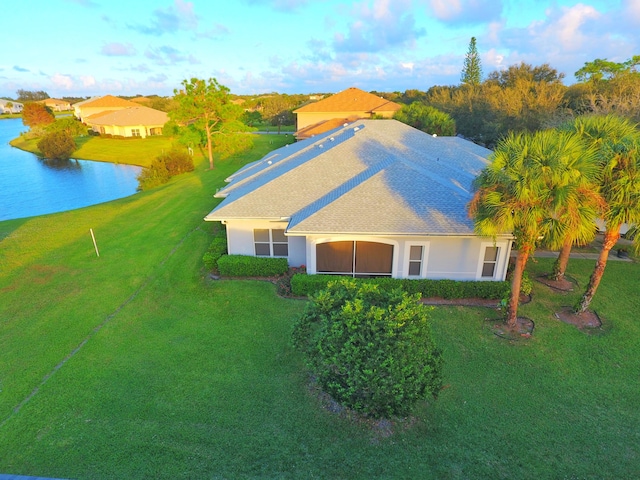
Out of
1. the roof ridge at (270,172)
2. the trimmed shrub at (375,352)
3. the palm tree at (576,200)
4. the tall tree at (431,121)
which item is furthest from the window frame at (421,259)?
the tall tree at (431,121)

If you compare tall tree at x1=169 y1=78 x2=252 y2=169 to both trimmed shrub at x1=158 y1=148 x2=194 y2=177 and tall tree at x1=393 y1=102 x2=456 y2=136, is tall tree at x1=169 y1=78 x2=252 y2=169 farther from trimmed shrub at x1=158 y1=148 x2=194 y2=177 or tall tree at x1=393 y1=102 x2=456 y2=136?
tall tree at x1=393 y1=102 x2=456 y2=136

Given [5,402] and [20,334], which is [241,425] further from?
[20,334]

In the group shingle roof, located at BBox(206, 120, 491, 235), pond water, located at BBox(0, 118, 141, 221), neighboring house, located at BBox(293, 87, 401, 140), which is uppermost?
neighboring house, located at BBox(293, 87, 401, 140)

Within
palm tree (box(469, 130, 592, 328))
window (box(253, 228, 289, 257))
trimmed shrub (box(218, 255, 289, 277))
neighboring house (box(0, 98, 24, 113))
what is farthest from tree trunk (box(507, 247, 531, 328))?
neighboring house (box(0, 98, 24, 113))

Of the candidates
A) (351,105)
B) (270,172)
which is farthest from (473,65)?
(270,172)

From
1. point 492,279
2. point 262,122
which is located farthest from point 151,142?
Answer: point 492,279

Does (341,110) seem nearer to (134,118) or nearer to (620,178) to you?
(134,118)
